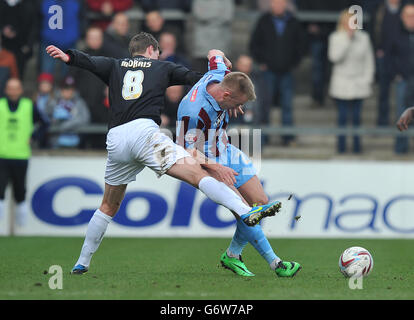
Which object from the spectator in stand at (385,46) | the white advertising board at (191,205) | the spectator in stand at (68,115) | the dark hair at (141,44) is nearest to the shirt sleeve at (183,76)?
the dark hair at (141,44)

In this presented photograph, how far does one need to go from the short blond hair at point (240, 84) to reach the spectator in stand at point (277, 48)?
7.42 m

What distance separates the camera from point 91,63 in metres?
8.41

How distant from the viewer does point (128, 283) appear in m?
7.92

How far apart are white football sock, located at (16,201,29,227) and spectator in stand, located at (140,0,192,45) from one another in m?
4.21

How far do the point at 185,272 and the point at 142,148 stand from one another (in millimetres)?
1581

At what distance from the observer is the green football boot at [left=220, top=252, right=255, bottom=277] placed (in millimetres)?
8793

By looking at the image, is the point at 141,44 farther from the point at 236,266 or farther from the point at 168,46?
the point at 168,46

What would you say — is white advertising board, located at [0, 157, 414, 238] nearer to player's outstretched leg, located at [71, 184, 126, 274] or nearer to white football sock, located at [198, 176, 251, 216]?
player's outstretched leg, located at [71, 184, 126, 274]

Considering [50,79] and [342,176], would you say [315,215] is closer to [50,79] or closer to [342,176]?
[342,176]

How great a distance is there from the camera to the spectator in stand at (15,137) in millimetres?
14500

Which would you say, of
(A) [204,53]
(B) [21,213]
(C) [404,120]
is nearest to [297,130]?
(A) [204,53]

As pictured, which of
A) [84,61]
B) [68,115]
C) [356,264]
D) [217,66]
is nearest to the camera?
[84,61]

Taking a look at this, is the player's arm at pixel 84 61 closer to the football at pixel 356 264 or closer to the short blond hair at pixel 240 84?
the short blond hair at pixel 240 84

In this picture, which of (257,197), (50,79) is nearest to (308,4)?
(50,79)
